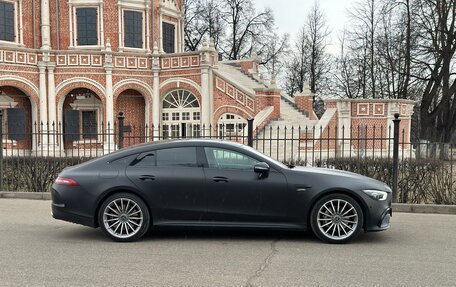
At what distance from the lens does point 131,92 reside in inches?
1102

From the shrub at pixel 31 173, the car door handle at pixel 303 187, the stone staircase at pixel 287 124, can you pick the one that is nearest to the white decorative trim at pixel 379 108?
the stone staircase at pixel 287 124

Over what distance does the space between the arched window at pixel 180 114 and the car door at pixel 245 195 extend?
19.7 metres

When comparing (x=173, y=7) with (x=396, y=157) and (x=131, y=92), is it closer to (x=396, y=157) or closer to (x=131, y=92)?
(x=131, y=92)

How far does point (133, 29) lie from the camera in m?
28.8

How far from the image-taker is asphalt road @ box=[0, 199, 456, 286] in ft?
16.6

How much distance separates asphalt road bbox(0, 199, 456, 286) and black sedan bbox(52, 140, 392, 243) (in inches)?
11.1

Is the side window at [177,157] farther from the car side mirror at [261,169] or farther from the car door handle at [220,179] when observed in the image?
the car side mirror at [261,169]

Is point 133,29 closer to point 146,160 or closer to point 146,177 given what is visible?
point 146,160

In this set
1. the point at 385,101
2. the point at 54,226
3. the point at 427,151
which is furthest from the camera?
the point at 385,101

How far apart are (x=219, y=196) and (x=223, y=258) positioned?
1069 millimetres

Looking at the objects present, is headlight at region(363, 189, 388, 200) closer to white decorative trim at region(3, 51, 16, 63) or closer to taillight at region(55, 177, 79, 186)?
taillight at region(55, 177, 79, 186)

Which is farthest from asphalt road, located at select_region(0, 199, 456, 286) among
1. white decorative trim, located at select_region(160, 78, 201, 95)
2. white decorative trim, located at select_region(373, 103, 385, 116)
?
white decorative trim, located at select_region(160, 78, 201, 95)

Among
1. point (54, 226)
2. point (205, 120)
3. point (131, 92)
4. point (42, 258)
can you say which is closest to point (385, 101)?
point (205, 120)

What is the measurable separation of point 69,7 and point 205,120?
10.8 metres
